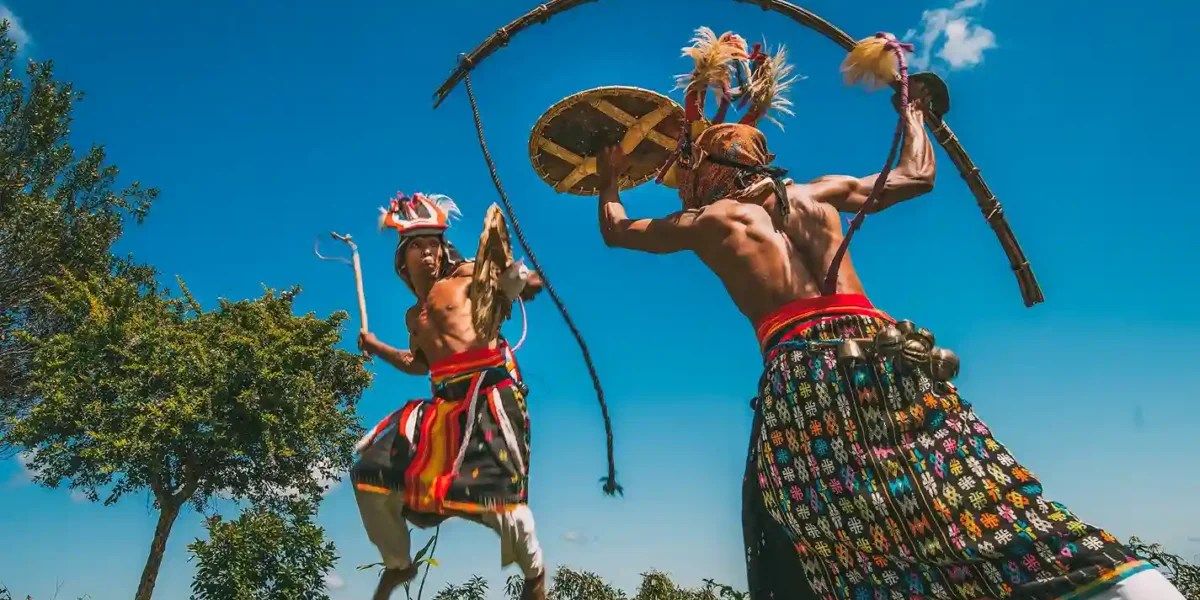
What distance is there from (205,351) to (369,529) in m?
12.8

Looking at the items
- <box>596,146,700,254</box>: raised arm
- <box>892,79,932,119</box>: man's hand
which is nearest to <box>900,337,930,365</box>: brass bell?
<box>596,146,700,254</box>: raised arm

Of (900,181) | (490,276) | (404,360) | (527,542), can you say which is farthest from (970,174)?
(404,360)

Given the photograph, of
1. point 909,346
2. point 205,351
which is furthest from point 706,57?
point 205,351

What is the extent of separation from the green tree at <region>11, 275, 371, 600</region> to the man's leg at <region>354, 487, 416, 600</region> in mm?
11636

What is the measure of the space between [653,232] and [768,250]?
1.32ft

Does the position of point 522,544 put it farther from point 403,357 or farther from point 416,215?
point 416,215

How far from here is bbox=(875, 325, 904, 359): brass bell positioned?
2.31 meters

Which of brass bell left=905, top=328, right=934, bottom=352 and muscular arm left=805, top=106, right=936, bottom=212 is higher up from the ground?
muscular arm left=805, top=106, right=936, bottom=212

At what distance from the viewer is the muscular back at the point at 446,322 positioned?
4176 millimetres

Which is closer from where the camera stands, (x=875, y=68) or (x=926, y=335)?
(x=926, y=335)

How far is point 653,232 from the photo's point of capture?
9.34 feet

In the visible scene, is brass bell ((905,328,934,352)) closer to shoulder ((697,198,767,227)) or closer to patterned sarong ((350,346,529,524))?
shoulder ((697,198,767,227))

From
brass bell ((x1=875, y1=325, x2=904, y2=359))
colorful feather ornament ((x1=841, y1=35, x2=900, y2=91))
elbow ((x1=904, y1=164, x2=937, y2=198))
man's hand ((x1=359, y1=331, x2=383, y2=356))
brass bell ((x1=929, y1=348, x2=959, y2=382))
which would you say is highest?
man's hand ((x1=359, y1=331, x2=383, y2=356))

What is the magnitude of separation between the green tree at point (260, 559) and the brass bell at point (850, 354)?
1333cm
